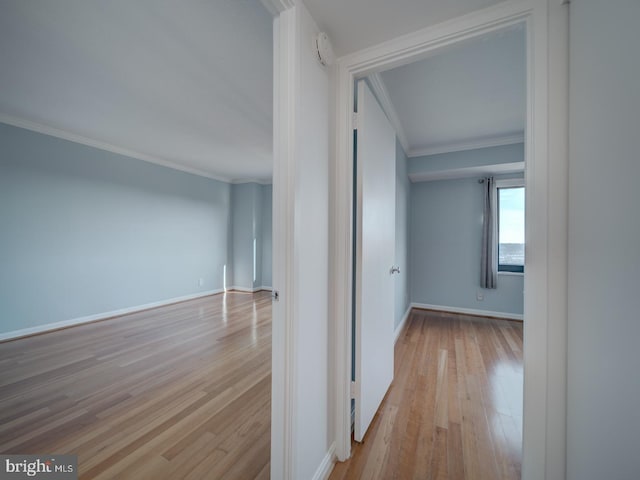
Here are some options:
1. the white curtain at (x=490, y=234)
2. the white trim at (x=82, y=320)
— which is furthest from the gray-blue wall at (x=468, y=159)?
the white trim at (x=82, y=320)

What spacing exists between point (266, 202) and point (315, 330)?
5.08 metres

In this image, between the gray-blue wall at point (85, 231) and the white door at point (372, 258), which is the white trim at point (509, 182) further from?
the gray-blue wall at point (85, 231)

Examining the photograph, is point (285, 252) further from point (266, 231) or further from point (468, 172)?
point (266, 231)

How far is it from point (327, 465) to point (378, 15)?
221 centimetres

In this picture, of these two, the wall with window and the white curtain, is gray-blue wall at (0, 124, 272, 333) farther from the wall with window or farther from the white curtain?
the white curtain

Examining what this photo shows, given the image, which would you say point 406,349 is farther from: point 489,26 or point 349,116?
point 489,26

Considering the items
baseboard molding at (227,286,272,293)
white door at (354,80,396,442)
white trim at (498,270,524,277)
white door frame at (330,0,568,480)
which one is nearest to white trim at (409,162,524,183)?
white trim at (498,270,524,277)

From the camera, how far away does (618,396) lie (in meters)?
0.67

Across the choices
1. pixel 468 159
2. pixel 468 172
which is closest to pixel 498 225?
pixel 468 172

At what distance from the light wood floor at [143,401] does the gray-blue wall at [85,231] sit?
0.51 m

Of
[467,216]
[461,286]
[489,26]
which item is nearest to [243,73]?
[489,26]

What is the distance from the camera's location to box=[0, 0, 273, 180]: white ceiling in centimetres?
147

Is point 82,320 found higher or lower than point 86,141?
lower

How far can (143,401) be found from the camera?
1.79m
